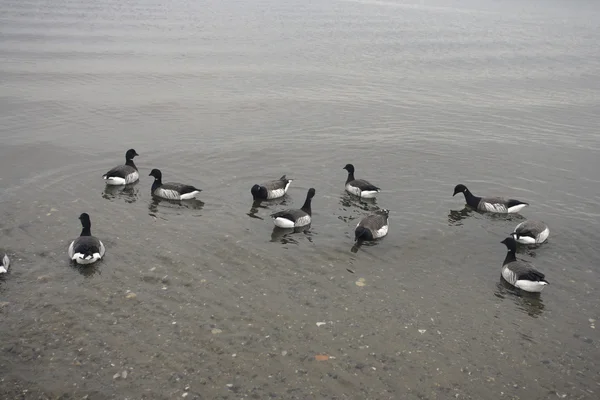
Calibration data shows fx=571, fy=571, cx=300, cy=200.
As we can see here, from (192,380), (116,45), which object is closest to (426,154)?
(192,380)

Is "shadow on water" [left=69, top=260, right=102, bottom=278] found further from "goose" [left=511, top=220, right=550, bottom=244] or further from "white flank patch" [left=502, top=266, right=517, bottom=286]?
"goose" [left=511, top=220, right=550, bottom=244]

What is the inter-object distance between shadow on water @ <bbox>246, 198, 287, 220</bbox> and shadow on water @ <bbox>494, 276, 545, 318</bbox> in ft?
21.2

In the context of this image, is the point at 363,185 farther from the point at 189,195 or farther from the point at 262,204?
the point at 189,195

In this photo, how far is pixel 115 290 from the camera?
11.6 metres

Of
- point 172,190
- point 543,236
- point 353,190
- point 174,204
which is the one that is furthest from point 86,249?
point 543,236

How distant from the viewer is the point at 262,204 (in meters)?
16.5

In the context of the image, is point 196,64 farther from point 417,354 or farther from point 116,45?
point 417,354

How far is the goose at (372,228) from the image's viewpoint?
14.1 m

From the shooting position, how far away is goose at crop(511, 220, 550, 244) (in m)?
14.4

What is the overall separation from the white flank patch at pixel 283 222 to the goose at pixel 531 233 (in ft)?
18.6

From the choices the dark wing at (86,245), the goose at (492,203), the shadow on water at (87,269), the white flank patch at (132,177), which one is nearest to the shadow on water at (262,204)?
the white flank patch at (132,177)

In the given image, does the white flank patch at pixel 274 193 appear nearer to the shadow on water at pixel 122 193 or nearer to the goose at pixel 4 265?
the shadow on water at pixel 122 193

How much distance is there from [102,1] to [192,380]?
2085 inches

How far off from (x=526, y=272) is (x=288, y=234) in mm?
5768
